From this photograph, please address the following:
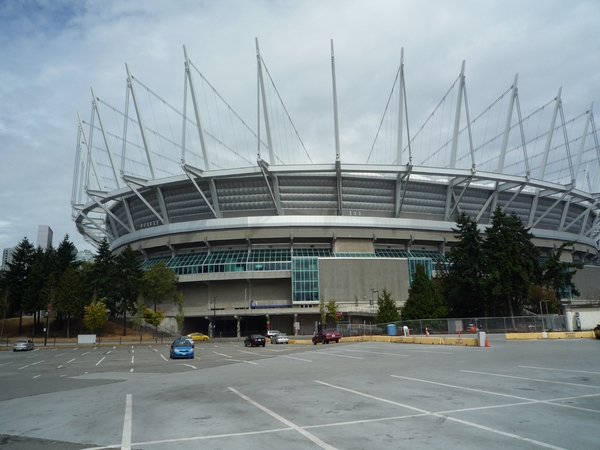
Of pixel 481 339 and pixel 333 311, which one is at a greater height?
pixel 333 311

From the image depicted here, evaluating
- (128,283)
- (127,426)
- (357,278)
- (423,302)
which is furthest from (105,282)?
(127,426)

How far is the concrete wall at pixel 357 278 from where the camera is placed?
7625 centimetres

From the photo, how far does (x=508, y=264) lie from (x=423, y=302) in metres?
9.89

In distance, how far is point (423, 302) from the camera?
169 feet

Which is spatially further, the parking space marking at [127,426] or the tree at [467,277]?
Result: the tree at [467,277]

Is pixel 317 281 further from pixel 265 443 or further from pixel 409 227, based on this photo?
pixel 265 443

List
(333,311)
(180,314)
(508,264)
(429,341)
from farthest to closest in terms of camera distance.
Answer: (180,314) → (333,311) → (508,264) → (429,341)

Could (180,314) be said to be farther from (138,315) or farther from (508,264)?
(508,264)

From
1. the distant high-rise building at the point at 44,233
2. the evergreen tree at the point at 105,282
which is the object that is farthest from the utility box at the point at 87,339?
the distant high-rise building at the point at 44,233

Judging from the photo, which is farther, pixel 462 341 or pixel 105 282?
pixel 105 282

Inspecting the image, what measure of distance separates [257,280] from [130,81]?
127ft

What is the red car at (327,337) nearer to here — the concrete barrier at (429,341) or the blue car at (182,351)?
the concrete barrier at (429,341)

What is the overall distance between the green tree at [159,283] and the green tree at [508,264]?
47.9m

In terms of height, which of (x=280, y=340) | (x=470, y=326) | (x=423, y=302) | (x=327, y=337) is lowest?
(x=280, y=340)
